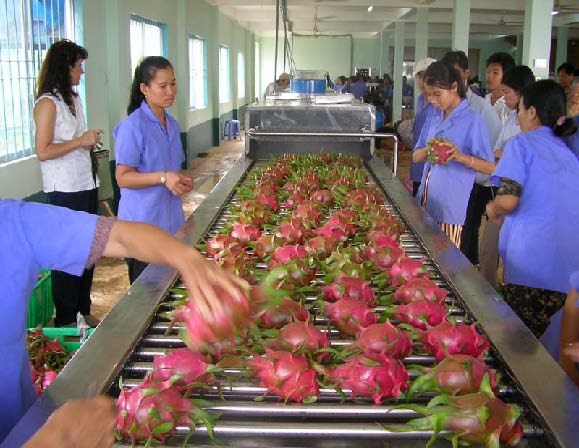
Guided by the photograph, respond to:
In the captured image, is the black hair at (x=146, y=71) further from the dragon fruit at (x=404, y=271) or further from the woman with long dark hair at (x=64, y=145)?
the dragon fruit at (x=404, y=271)

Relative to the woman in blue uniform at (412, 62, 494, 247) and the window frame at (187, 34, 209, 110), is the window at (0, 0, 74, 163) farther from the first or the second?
the window frame at (187, 34, 209, 110)

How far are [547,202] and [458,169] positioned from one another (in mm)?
983

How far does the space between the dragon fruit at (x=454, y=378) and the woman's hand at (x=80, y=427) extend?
0.61m

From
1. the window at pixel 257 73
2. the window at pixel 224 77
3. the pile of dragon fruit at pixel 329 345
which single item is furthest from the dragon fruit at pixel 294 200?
the window at pixel 257 73

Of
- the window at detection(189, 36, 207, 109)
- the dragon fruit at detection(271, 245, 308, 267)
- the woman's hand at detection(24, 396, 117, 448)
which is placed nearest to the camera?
the woman's hand at detection(24, 396, 117, 448)

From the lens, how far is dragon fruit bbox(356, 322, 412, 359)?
1428 mm

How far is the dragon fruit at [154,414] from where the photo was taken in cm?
121

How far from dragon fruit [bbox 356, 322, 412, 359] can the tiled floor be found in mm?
1572

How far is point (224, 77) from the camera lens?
18.7 meters

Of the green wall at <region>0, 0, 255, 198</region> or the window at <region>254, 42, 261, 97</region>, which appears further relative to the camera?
the window at <region>254, 42, 261, 97</region>

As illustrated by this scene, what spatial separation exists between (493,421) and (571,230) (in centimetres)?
187

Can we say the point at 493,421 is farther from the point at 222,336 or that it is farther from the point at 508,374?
the point at 222,336

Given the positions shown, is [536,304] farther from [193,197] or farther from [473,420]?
[193,197]

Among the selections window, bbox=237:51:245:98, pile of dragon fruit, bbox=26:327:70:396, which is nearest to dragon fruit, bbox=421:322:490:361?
pile of dragon fruit, bbox=26:327:70:396
